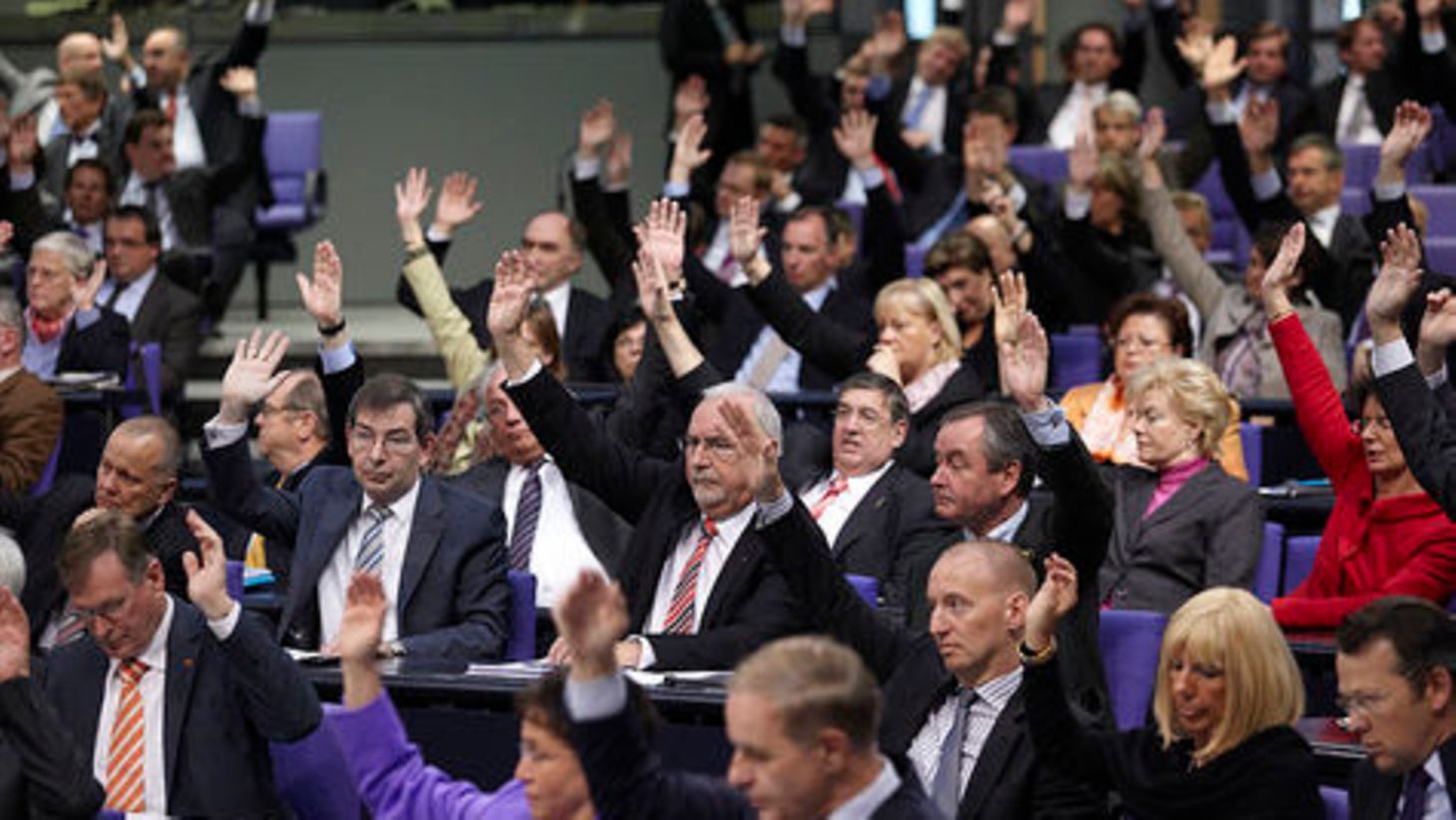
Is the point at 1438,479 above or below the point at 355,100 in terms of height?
above

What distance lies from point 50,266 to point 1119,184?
343 centimetres

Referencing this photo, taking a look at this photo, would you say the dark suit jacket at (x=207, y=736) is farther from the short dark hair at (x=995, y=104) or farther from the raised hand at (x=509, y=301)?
the short dark hair at (x=995, y=104)

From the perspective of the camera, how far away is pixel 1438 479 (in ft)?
16.5

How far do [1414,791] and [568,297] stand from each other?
4770 mm

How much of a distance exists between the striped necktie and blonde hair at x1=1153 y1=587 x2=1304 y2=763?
1439mm

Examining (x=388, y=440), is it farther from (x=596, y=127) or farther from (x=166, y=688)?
(x=596, y=127)

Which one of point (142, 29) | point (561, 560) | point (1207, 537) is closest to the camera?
point (1207, 537)

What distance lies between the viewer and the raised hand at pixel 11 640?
4.44 metres

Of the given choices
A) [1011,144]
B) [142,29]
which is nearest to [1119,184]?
[1011,144]

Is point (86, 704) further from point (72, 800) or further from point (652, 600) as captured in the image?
point (652, 600)

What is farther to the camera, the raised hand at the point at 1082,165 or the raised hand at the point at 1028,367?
the raised hand at the point at 1082,165

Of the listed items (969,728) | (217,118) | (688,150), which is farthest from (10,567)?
(217,118)

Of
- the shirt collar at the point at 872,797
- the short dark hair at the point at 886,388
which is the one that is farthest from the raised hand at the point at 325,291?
the shirt collar at the point at 872,797

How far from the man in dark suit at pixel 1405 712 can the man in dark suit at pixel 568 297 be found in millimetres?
4413
